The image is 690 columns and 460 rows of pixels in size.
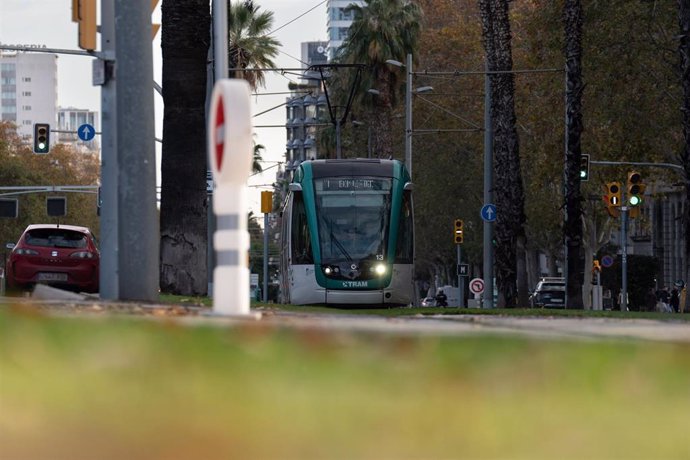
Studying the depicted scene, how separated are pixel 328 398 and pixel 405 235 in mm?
26863

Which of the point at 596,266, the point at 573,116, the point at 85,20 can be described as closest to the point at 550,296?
the point at 596,266

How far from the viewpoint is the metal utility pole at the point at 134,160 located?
17000mm

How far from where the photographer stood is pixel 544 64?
1839 inches

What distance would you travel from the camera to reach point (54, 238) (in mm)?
29438

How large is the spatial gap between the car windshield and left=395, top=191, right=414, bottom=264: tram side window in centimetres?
646

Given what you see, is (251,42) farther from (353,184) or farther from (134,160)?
(134,160)

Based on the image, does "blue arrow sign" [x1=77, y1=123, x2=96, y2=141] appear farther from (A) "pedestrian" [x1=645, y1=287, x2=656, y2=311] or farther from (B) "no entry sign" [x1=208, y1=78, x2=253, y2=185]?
(B) "no entry sign" [x1=208, y1=78, x2=253, y2=185]

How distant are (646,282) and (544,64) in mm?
42278

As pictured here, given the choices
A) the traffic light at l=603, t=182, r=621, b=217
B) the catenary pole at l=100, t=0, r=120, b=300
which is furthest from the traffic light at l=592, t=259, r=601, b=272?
the catenary pole at l=100, t=0, r=120, b=300

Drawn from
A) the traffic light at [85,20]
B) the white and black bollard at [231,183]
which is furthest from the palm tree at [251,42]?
the white and black bollard at [231,183]

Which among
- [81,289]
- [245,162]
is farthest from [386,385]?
[81,289]

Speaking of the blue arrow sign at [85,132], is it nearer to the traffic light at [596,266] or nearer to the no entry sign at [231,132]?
the traffic light at [596,266]

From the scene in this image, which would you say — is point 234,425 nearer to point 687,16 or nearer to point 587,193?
point 687,16

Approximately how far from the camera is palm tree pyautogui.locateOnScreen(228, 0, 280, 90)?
60969 mm
